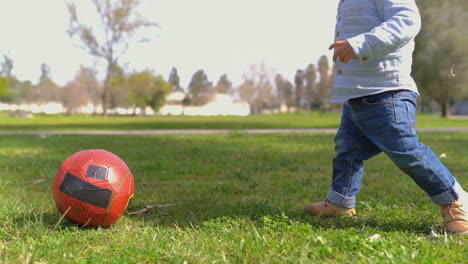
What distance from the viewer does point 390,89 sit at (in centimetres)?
273

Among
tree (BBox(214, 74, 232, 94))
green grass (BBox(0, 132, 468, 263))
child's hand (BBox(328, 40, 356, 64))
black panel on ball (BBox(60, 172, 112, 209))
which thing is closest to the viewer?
green grass (BBox(0, 132, 468, 263))

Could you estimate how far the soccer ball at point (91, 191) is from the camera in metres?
2.88

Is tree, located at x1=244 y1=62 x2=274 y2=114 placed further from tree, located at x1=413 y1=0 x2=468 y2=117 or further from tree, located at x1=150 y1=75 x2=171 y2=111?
tree, located at x1=413 y1=0 x2=468 y2=117

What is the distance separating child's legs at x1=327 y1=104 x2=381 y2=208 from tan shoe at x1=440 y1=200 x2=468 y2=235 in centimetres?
69

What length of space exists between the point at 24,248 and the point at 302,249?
63.7 inches

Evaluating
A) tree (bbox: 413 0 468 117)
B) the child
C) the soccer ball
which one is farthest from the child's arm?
tree (bbox: 413 0 468 117)

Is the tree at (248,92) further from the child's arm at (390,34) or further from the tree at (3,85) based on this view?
the child's arm at (390,34)

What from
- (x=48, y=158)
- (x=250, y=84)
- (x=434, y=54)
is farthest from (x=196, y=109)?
(x=48, y=158)

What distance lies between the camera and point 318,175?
5.33 metres

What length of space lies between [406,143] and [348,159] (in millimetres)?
679

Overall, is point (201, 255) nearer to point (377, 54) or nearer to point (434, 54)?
point (377, 54)

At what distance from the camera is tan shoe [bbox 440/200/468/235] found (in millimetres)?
2719

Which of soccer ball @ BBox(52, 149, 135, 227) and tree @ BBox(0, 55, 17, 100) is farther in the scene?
tree @ BBox(0, 55, 17, 100)

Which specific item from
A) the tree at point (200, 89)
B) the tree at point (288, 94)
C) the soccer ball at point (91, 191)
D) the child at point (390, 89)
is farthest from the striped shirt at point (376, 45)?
→ the tree at point (288, 94)
